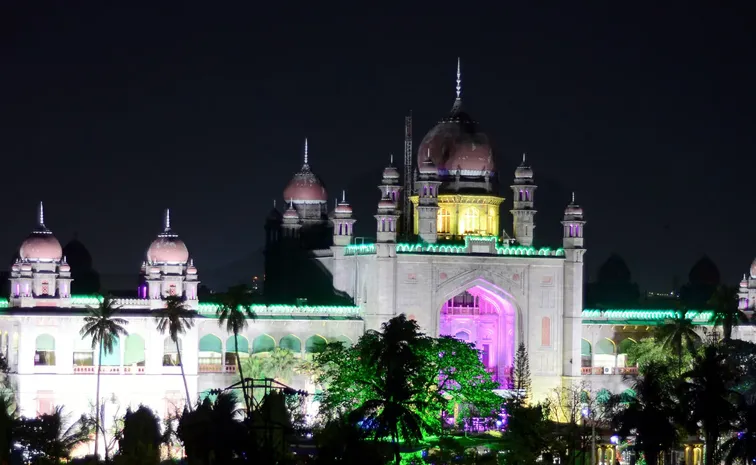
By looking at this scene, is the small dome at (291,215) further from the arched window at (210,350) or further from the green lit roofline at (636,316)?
the green lit roofline at (636,316)

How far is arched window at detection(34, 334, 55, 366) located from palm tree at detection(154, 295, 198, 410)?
3.68 metres

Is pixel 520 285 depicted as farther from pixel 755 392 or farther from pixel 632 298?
pixel 632 298

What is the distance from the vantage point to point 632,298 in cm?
9962

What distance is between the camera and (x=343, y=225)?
258 feet

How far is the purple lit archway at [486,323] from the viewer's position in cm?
7712

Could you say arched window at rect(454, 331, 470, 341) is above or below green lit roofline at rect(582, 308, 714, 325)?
below

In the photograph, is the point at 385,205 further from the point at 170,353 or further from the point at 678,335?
the point at 678,335

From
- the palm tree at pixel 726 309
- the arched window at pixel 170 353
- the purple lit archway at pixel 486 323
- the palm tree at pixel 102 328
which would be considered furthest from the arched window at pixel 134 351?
the palm tree at pixel 726 309

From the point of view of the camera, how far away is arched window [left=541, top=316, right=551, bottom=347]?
77.1 meters

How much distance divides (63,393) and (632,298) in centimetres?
3573

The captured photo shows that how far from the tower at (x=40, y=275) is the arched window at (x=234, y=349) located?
6235mm

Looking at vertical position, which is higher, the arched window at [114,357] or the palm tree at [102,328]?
the palm tree at [102,328]

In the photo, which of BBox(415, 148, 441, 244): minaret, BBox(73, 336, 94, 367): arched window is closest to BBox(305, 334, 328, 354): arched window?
BBox(415, 148, 441, 244): minaret

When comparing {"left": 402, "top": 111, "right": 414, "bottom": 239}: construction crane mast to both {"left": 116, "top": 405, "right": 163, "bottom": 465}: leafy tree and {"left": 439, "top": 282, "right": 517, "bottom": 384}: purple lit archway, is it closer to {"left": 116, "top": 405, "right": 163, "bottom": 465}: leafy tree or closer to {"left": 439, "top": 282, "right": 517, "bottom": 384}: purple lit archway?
{"left": 439, "top": 282, "right": 517, "bottom": 384}: purple lit archway
